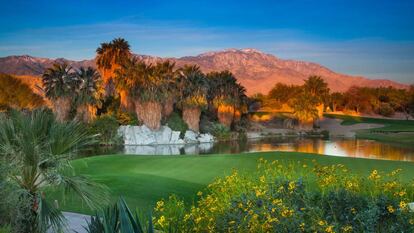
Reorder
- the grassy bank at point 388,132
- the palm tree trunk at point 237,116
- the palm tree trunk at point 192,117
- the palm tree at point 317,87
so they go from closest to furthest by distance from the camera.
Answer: the grassy bank at point 388,132
the palm tree trunk at point 192,117
the palm tree trunk at point 237,116
the palm tree at point 317,87

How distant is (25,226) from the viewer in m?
7.77

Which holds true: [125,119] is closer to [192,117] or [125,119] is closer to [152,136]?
[152,136]

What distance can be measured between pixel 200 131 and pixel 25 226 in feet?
172

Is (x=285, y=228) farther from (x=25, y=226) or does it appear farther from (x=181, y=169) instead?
(x=181, y=169)

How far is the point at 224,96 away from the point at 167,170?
4333 cm

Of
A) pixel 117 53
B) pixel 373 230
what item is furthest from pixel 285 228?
pixel 117 53

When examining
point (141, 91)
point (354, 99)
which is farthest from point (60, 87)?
point (354, 99)

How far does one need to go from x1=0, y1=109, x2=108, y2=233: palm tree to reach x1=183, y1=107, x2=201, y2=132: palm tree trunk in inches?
1958

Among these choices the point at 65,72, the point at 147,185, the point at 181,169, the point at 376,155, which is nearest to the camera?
the point at 147,185

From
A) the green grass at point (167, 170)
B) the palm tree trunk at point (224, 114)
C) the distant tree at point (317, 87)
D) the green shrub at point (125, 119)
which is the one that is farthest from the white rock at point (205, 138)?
the green grass at point (167, 170)

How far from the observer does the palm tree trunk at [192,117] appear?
190ft

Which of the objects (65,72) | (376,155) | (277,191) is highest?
(65,72)

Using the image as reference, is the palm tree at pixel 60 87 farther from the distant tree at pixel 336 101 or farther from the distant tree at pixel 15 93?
the distant tree at pixel 336 101

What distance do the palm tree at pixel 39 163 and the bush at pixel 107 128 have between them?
43726 millimetres
